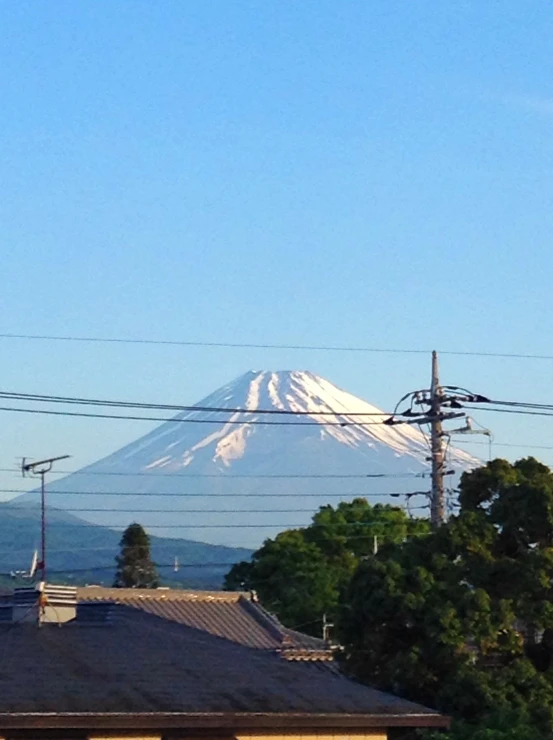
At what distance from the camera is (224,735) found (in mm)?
20969

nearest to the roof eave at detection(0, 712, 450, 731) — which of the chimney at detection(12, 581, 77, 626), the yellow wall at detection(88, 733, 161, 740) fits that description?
the yellow wall at detection(88, 733, 161, 740)

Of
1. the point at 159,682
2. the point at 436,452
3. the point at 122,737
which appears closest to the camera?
the point at 122,737

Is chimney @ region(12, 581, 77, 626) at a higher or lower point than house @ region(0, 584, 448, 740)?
higher

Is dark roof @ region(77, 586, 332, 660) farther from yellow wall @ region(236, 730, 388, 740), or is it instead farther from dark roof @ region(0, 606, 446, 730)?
yellow wall @ region(236, 730, 388, 740)

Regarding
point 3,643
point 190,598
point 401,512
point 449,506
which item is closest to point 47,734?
point 3,643

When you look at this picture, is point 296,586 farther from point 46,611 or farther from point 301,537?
point 46,611

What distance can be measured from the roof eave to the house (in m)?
0.01

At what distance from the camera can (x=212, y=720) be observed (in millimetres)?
20297

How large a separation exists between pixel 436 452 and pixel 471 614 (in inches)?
378

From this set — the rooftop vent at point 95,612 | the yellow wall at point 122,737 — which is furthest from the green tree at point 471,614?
the yellow wall at point 122,737

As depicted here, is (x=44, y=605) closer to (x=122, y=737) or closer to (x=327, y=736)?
(x=122, y=737)

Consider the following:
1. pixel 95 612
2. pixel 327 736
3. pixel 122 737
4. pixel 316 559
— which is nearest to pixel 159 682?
pixel 122 737

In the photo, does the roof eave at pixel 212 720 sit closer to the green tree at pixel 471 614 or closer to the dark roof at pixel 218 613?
the green tree at pixel 471 614

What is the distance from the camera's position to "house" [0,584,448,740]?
19.7 m
